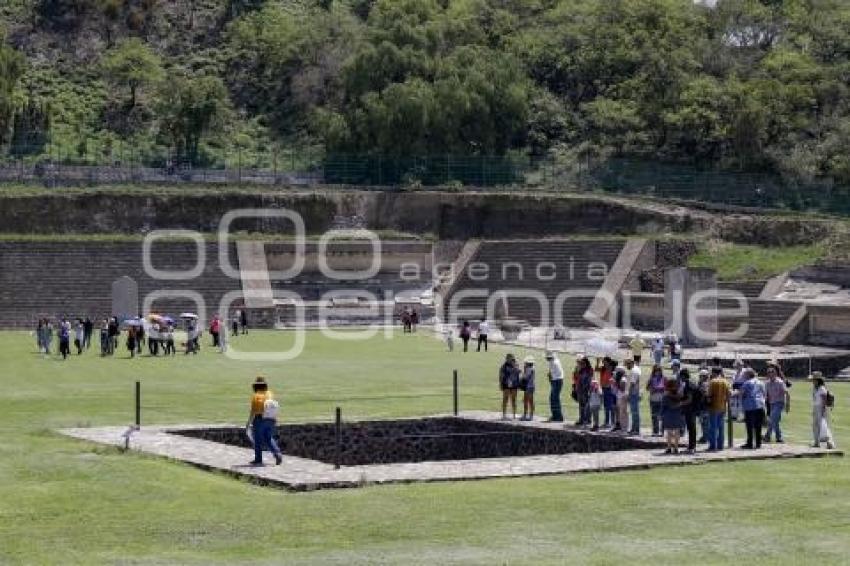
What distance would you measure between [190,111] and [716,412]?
6521cm

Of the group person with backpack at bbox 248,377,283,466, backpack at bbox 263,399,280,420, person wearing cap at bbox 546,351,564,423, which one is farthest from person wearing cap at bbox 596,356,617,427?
backpack at bbox 263,399,280,420

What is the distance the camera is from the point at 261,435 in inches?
1066

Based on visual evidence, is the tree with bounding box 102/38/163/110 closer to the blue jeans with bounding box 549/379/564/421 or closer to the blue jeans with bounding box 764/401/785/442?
the blue jeans with bounding box 549/379/564/421

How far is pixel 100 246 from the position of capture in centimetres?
7031

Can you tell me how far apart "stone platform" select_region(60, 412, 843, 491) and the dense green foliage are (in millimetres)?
55896

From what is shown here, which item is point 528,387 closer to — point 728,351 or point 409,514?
point 409,514

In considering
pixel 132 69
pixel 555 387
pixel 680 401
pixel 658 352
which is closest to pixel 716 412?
pixel 680 401

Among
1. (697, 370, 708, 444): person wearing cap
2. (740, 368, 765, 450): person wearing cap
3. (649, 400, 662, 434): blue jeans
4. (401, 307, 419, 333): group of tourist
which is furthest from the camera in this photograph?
(401, 307, 419, 333): group of tourist

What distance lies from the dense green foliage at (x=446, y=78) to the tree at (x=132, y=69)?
0.13m

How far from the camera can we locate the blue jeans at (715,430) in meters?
29.0

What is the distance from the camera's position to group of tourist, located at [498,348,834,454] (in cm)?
2897

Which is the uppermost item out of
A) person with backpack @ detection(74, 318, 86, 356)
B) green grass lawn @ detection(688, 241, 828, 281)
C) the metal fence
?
the metal fence

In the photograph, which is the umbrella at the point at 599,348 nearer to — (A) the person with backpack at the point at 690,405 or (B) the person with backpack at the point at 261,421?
(A) the person with backpack at the point at 690,405

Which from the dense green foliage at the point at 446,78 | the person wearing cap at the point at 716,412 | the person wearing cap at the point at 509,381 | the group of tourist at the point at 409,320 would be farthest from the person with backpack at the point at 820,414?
the dense green foliage at the point at 446,78
